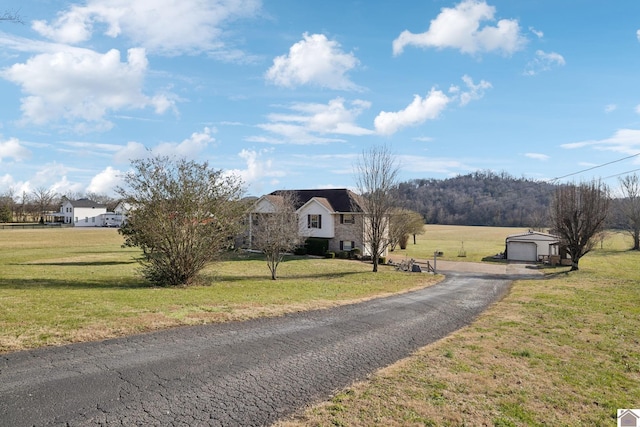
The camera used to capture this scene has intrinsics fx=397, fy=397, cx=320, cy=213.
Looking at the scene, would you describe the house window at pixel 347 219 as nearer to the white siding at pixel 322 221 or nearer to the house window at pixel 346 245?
the white siding at pixel 322 221

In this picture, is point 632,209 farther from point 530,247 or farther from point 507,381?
point 507,381

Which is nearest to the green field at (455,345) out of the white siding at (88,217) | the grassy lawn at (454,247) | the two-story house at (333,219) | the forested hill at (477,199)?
the two-story house at (333,219)

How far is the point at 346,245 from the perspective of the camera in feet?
138

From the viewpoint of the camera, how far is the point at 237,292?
1625cm

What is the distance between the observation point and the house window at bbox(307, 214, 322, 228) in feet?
139

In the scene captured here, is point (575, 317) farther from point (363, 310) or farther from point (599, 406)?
point (599, 406)

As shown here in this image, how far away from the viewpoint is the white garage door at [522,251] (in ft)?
153

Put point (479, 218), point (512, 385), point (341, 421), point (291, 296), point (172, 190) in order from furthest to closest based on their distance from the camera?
point (479, 218) → point (172, 190) → point (291, 296) → point (512, 385) → point (341, 421)

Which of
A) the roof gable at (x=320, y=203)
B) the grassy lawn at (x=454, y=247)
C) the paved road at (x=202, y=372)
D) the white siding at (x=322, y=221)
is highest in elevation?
the roof gable at (x=320, y=203)

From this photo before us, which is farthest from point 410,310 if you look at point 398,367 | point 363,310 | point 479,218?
point 479,218

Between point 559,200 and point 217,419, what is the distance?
35.0 metres

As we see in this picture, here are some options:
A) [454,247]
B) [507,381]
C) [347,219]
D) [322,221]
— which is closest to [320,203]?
[322,221]

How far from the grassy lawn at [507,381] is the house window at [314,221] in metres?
30.4

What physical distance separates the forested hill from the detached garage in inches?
2121
